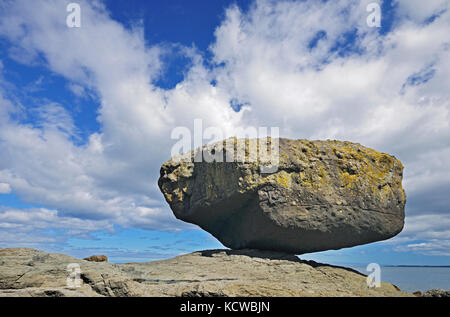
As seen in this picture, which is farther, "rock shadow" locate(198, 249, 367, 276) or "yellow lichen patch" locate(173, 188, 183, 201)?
"yellow lichen patch" locate(173, 188, 183, 201)

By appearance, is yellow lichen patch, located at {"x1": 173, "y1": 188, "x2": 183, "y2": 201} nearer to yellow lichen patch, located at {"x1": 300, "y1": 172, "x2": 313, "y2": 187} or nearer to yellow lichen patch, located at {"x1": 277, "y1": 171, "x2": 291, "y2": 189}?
yellow lichen patch, located at {"x1": 277, "y1": 171, "x2": 291, "y2": 189}

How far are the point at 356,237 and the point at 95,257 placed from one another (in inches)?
438

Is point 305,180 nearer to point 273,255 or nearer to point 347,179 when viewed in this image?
point 347,179

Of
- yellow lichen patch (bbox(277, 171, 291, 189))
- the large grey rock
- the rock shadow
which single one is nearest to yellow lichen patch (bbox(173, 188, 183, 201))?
the large grey rock

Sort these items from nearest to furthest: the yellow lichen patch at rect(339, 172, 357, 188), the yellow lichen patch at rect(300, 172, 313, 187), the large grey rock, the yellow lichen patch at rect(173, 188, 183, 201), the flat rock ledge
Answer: the flat rock ledge < the large grey rock < the yellow lichen patch at rect(300, 172, 313, 187) < the yellow lichen patch at rect(339, 172, 357, 188) < the yellow lichen patch at rect(173, 188, 183, 201)

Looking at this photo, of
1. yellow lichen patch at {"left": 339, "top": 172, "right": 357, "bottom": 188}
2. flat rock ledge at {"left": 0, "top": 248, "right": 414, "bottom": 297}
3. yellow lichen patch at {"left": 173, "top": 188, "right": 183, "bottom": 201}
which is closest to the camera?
flat rock ledge at {"left": 0, "top": 248, "right": 414, "bottom": 297}

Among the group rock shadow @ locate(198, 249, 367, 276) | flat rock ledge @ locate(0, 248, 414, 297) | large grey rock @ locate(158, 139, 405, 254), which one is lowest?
flat rock ledge @ locate(0, 248, 414, 297)

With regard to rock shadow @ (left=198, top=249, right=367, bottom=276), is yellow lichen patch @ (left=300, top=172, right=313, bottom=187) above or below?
above

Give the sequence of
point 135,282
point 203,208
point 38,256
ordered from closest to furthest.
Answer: point 135,282, point 38,256, point 203,208

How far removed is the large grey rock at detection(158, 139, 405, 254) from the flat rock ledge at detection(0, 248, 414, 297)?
3.58 ft

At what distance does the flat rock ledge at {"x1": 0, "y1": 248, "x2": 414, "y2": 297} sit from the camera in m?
9.94

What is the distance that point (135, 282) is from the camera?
10.3m
